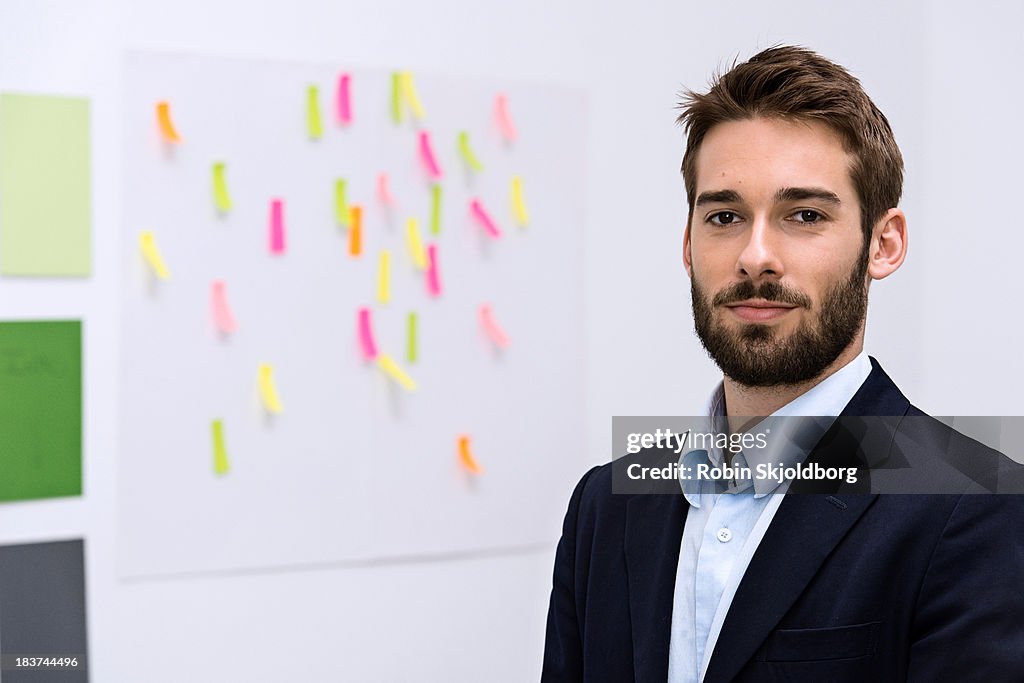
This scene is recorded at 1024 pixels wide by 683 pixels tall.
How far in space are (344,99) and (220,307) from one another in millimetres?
357

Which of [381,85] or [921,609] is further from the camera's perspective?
[381,85]

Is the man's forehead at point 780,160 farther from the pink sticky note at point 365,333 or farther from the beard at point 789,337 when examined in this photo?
the pink sticky note at point 365,333

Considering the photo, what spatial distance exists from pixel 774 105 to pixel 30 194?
973 mm

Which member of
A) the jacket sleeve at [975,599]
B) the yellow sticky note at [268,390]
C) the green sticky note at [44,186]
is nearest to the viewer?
the jacket sleeve at [975,599]

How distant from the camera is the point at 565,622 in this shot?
45.4 inches

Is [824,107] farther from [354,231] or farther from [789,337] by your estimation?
[354,231]

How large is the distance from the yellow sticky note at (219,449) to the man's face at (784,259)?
765 mm

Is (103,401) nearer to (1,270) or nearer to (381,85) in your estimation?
(1,270)

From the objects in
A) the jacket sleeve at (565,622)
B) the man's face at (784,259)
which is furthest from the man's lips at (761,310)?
the jacket sleeve at (565,622)

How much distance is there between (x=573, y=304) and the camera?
1684mm

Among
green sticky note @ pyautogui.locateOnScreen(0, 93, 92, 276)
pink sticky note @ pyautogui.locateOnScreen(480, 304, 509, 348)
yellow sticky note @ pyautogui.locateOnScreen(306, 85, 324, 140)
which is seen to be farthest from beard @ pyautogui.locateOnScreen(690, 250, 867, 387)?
green sticky note @ pyautogui.locateOnScreen(0, 93, 92, 276)

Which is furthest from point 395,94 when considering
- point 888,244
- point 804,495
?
point 804,495

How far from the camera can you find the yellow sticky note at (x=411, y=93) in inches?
62.4

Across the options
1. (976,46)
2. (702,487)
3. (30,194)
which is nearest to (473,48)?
(30,194)
